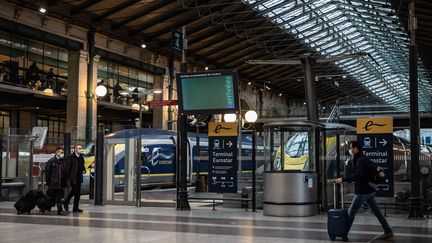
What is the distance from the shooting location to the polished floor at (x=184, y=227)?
33.2ft

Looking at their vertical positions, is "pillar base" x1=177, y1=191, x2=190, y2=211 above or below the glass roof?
below

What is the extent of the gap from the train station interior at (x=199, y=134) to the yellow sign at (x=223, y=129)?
0.04 meters

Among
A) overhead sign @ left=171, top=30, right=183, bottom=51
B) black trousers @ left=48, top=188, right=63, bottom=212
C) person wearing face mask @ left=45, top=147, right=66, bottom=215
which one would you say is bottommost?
black trousers @ left=48, top=188, right=63, bottom=212

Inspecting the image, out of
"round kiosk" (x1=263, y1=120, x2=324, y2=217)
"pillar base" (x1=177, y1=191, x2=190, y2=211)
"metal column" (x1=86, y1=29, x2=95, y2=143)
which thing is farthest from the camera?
"metal column" (x1=86, y1=29, x2=95, y2=143)

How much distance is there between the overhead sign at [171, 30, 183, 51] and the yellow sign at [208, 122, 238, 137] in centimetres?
256

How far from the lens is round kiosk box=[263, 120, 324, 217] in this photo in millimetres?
14047

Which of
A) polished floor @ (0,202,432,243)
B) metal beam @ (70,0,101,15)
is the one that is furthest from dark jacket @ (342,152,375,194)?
metal beam @ (70,0,101,15)

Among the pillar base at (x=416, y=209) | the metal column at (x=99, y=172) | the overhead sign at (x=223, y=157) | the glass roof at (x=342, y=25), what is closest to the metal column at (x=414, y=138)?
the pillar base at (x=416, y=209)

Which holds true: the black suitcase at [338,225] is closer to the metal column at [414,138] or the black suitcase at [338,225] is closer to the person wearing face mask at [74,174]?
the metal column at [414,138]

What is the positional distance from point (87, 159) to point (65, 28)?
11.8 metres

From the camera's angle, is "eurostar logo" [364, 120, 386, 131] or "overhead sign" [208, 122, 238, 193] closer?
"eurostar logo" [364, 120, 386, 131]

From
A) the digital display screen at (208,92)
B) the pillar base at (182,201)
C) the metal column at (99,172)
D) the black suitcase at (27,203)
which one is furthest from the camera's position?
the metal column at (99,172)

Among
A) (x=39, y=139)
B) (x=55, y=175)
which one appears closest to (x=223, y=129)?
(x=55, y=175)

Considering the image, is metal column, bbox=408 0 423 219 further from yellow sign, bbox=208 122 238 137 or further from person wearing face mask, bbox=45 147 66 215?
person wearing face mask, bbox=45 147 66 215
